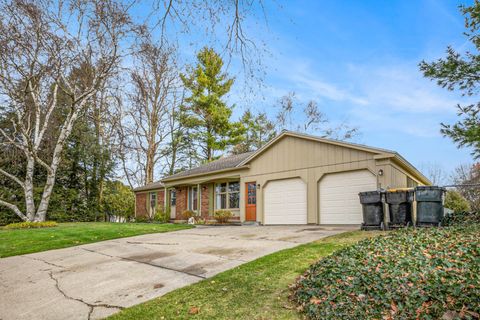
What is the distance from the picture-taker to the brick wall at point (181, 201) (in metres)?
19.1

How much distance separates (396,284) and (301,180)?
9368mm

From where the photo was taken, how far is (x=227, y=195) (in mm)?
16469

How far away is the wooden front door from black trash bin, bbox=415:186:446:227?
741 cm

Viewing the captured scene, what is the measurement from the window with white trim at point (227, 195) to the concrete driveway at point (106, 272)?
7.67 meters

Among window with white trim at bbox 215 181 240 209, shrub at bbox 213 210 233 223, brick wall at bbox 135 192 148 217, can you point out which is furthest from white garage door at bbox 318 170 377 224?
brick wall at bbox 135 192 148 217

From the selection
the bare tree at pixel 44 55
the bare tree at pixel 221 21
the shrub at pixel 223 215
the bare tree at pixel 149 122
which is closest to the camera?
the bare tree at pixel 221 21

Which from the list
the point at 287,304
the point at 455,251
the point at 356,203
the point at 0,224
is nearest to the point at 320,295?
the point at 287,304

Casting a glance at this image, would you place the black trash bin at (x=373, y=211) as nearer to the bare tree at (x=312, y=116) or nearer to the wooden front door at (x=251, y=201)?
the wooden front door at (x=251, y=201)

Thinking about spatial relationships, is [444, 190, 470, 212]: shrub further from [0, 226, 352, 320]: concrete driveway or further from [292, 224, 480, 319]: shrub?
[292, 224, 480, 319]: shrub

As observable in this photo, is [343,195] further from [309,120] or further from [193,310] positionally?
[309,120]

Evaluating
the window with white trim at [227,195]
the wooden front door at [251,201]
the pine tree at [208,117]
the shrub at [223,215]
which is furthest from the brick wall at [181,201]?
the pine tree at [208,117]

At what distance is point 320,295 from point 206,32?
3276 mm

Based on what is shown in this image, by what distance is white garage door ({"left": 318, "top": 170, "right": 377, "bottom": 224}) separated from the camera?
10.7 metres

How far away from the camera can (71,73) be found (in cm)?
1545
